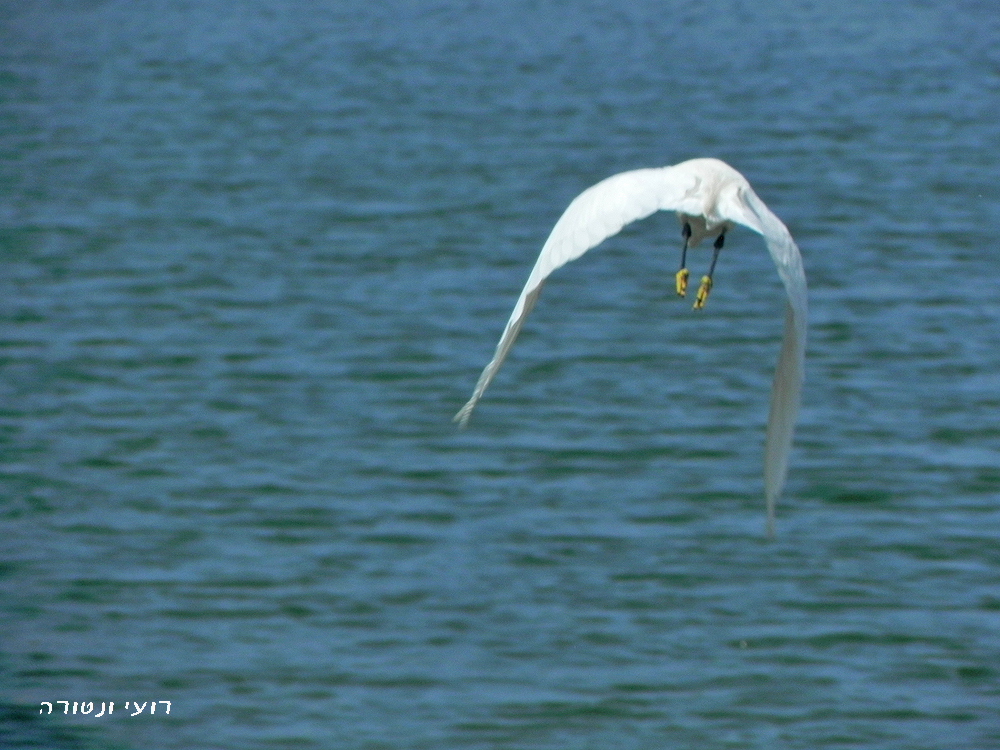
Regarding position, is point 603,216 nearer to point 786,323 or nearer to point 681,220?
point 681,220

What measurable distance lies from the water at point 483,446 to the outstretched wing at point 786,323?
225cm

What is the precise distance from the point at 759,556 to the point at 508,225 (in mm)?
8316

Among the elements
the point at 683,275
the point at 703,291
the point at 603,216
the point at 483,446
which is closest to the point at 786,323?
the point at 703,291

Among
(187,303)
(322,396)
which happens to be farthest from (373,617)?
(187,303)

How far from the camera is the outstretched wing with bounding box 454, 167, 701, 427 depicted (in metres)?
6.89

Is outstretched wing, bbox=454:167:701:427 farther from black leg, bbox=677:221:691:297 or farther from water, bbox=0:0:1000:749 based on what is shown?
water, bbox=0:0:1000:749

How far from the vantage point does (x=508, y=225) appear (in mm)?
19641

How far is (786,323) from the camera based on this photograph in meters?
7.57

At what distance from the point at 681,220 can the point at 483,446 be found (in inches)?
247

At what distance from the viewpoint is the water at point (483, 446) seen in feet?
34.2

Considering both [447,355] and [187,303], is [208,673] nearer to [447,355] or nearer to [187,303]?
[447,355]

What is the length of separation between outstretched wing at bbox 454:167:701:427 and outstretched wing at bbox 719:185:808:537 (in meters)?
0.18

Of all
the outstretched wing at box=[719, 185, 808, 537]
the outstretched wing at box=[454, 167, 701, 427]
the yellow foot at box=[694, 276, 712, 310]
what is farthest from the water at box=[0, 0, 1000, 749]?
the outstretched wing at box=[454, 167, 701, 427]

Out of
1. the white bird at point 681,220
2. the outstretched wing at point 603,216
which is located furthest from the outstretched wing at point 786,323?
the outstretched wing at point 603,216
